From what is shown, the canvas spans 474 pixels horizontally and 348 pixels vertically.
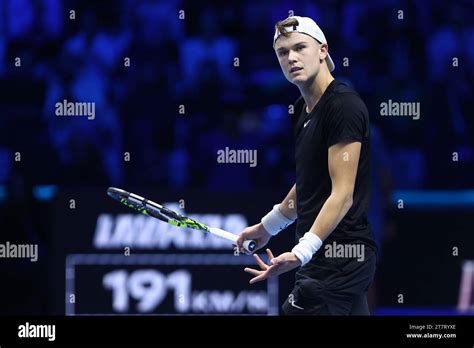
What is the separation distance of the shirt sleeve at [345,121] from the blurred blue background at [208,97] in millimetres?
2731

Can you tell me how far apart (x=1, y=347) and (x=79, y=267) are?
5.62ft

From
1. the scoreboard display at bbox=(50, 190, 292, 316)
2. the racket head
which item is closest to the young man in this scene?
the racket head

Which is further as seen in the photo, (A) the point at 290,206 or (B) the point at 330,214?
(A) the point at 290,206

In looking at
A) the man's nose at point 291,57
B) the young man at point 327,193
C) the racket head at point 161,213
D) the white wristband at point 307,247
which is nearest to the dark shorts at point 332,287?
the young man at point 327,193

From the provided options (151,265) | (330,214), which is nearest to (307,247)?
(330,214)

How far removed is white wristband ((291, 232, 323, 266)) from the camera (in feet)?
17.8

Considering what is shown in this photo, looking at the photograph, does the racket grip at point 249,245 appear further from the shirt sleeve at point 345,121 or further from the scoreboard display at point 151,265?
the scoreboard display at point 151,265

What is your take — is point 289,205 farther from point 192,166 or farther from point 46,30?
point 46,30

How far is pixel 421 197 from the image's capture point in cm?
863

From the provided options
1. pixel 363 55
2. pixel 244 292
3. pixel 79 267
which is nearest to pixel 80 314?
pixel 79 267

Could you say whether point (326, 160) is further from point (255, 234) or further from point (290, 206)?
point (255, 234)

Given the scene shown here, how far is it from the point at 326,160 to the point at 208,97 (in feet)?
12.3

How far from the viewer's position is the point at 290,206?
20.0 feet

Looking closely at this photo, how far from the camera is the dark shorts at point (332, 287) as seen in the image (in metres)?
5.61
